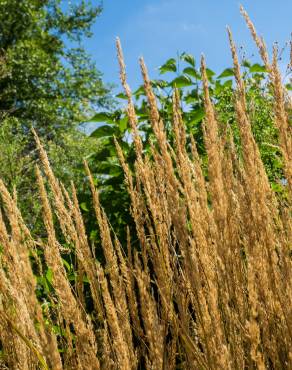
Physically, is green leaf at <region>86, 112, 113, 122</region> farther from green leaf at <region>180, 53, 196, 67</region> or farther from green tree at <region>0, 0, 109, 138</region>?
green tree at <region>0, 0, 109, 138</region>

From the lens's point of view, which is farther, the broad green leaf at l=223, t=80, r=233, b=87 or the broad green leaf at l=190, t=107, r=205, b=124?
the broad green leaf at l=223, t=80, r=233, b=87

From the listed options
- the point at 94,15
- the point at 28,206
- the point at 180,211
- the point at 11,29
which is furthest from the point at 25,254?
the point at 94,15

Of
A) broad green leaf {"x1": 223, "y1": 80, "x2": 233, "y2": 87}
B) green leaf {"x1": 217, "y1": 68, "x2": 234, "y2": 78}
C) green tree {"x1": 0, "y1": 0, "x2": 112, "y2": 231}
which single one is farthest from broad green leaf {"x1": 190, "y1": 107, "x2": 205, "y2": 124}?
green tree {"x1": 0, "y1": 0, "x2": 112, "y2": 231}

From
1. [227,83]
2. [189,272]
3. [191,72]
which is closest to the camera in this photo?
[189,272]

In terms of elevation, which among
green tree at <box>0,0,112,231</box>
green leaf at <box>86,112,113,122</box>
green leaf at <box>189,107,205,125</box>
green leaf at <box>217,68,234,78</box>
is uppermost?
green tree at <box>0,0,112,231</box>

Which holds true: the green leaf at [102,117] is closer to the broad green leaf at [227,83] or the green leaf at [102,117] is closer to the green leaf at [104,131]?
the green leaf at [104,131]

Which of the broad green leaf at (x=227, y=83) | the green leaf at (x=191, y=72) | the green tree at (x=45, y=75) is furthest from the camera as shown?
the green tree at (x=45, y=75)

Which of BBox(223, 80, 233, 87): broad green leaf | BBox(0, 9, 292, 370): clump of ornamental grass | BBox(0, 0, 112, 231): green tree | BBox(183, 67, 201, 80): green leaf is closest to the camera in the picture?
BBox(0, 9, 292, 370): clump of ornamental grass

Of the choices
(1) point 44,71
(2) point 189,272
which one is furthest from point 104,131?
(1) point 44,71

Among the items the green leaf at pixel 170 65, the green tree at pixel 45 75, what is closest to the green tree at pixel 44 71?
the green tree at pixel 45 75

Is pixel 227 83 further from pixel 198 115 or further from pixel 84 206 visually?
pixel 84 206

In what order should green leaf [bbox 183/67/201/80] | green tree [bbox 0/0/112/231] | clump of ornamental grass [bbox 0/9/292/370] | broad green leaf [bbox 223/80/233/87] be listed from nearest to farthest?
clump of ornamental grass [bbox 0/9/292/370], green leaf [bbox 183/67/201/80], broad green leaf [bbox 223/80/233/87], green tree [bbox 0/0/112/231]

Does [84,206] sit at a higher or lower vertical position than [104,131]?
lower

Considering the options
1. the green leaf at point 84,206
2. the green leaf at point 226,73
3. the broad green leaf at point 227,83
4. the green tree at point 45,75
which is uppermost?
the green tree at point 45,75
